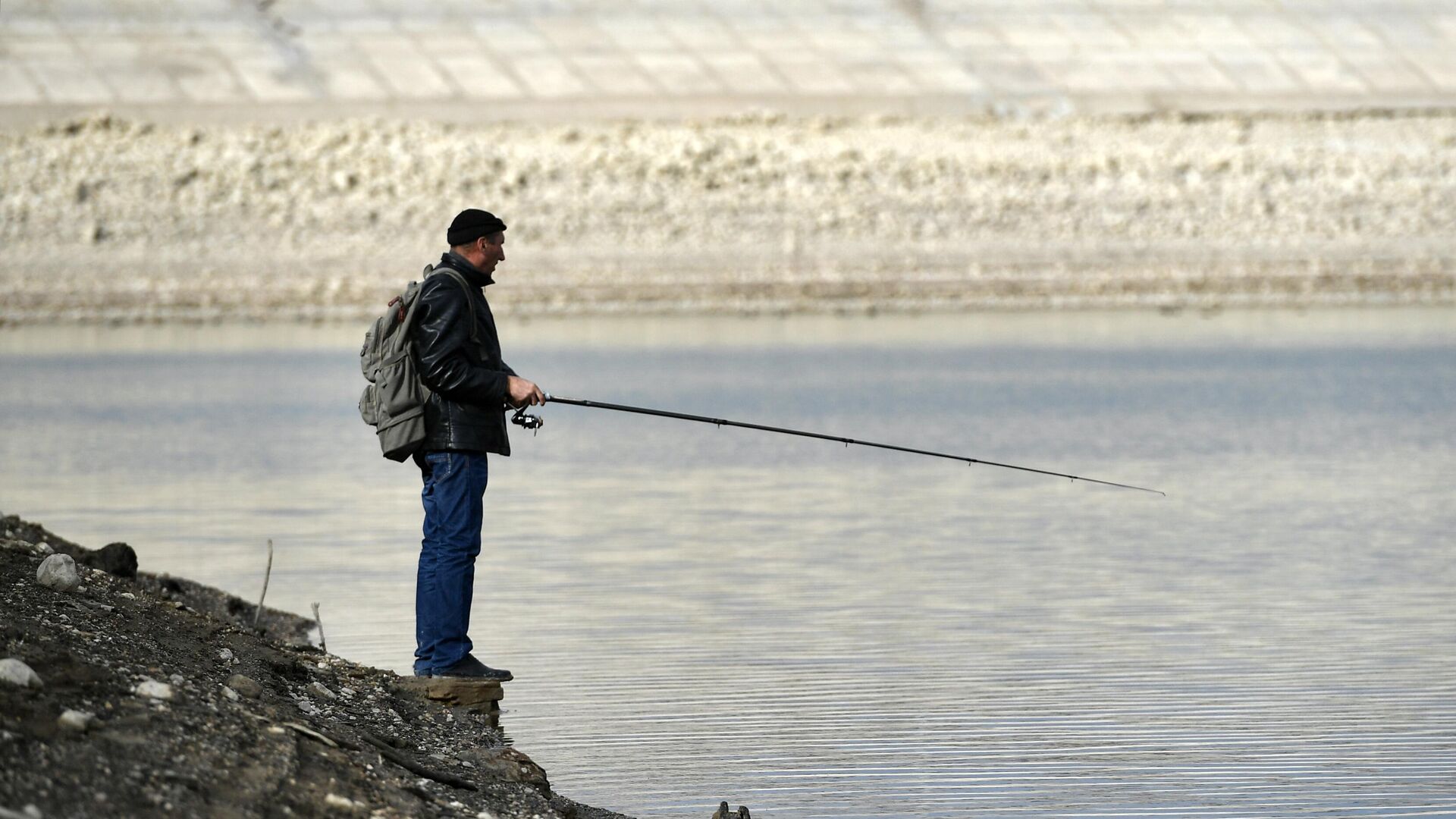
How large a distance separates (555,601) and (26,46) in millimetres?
42758

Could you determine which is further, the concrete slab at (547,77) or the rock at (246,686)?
the concrete slab at (547,77)

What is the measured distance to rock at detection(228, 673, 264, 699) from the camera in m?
6.07

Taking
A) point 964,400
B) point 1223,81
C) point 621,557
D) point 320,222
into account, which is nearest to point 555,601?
point 621,557

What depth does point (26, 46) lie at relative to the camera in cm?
4856

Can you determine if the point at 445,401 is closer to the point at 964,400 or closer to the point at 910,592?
the point at 910,592

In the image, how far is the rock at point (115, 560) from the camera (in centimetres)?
846

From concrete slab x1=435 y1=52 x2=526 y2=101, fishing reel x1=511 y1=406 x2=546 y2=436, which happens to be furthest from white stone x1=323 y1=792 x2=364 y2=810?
concrete slab x1=435 y1=52 x2=526 y2=101

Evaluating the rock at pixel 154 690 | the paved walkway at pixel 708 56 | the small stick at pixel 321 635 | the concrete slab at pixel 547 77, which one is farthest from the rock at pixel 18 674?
the concrete slab at pixel 547 77

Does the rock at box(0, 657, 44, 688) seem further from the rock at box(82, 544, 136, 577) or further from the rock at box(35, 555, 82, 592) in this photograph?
the rock at box(82, 544, 136, 577)

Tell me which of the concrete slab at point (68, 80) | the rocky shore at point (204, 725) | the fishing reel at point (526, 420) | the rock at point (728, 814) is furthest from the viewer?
the concrete slab at point (68, 80)

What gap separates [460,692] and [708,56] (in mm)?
41851

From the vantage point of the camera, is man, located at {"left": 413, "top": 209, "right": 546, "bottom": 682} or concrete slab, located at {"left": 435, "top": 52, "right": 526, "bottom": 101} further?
concrete slab, located at {"left": 435, "top": 52, "right": 526, "bottom": 101}

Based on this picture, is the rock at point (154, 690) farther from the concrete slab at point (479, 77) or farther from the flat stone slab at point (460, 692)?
the concrete slab at point (479, 77)

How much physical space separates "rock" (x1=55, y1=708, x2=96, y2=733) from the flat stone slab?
211cm
